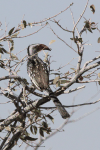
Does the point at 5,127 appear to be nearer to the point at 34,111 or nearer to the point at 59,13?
the point at 34,111

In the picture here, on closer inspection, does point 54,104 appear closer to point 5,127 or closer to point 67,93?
point 67,93

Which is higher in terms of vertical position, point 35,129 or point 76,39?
point 76,39

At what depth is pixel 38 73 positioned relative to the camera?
11.6ft

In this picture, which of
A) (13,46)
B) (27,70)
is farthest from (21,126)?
(13,46)

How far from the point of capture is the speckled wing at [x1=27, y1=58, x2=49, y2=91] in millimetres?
3370

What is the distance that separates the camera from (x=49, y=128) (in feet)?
9.73

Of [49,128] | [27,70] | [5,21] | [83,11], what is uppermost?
[5,21]

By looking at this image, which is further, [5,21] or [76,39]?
[5,21]

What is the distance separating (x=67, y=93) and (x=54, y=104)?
0.38 metres

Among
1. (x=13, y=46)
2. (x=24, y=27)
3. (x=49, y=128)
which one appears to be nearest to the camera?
(x=49, y=128)

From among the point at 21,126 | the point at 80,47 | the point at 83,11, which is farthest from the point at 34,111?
the point at 83,11

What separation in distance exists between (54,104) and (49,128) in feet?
1.07

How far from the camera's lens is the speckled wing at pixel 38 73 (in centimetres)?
337

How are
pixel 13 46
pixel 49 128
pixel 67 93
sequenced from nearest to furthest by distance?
Answer: 1. pixel 67 93
2. pixel 49 128
3. pixel 13 46
